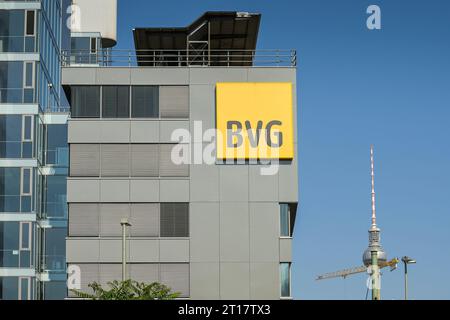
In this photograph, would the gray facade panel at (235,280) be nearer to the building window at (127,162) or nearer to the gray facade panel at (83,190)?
the building window at (127,162)

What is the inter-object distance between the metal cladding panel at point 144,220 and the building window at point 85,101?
571 cm

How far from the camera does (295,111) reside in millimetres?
54344

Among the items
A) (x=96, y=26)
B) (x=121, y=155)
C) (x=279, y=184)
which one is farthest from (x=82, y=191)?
(x=96, y=26)

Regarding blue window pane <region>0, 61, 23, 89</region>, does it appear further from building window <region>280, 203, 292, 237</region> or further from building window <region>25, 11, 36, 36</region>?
building window <region>280, 203, 292, 237</region>

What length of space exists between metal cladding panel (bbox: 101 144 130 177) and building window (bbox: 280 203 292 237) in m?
8.31

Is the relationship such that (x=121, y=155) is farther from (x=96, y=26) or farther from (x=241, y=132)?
(x=96, y=26)

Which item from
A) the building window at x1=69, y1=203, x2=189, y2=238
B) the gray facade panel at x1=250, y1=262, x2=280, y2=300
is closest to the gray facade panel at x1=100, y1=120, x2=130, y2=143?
the building window at x1=69, y1=203, x2=189, y2=238

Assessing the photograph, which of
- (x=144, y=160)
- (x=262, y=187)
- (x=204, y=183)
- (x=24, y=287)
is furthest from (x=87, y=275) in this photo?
(x=262, y=187)

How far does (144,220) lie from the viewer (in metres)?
52.9

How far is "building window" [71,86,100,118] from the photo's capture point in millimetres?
54812

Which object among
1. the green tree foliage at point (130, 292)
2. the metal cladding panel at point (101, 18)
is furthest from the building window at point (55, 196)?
the metal cladding panel at point (101, 18)

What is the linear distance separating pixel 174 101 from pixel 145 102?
1553mm

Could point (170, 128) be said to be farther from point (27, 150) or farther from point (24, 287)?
point (24, 287)
